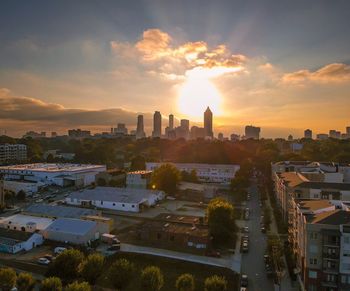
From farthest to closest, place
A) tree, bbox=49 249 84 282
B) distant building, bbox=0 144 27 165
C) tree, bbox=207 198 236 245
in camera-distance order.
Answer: distant building, bbox=0 144 27 165 → tree, bbox=207 198 236 245 → tree, bbox=49 249 84 282

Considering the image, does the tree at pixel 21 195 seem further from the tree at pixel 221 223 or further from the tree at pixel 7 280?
the tree at pixel 7 280

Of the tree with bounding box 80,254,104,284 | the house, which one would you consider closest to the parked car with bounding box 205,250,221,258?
the tree with bounding box 80,254,104,284

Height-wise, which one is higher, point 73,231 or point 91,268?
point 91,268

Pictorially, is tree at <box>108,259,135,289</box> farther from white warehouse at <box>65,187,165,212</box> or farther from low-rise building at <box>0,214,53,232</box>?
white warehouse at <box>65,187,165,212</box>

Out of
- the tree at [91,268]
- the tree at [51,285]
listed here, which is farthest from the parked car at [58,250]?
the tree at [51,285]

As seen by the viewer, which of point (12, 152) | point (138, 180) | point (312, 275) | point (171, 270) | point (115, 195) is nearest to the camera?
point (312, 275)

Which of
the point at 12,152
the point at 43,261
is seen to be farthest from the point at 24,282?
the point at 12,152

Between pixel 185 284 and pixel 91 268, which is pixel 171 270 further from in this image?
pixel 91 268

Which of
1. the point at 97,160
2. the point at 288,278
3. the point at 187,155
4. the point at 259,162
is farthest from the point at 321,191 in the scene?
the point at 97,160
